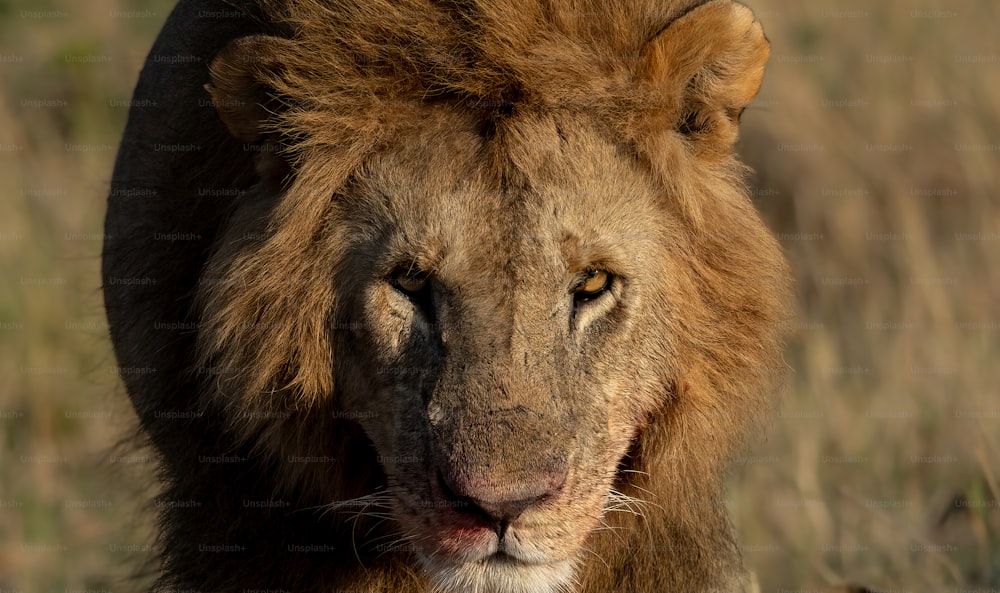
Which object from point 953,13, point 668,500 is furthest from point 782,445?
point 953,13

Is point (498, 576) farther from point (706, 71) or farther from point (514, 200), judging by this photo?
point (706, 71)

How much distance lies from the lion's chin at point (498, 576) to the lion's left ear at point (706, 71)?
112cm

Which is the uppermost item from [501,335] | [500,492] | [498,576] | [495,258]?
[495,258]

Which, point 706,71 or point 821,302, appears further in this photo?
point 821,302

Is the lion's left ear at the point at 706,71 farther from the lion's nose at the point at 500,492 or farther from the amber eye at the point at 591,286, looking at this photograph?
the lion's nose at the point at 500,492

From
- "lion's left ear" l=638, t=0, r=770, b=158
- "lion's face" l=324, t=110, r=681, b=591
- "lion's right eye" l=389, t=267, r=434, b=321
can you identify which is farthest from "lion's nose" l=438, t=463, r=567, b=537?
"lion's left ear" l=638, t=0, r=770, b=158

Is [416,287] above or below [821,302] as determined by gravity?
above

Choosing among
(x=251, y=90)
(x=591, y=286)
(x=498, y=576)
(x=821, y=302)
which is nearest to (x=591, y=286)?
(x=591, y=286)

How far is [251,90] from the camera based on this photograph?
3.45m

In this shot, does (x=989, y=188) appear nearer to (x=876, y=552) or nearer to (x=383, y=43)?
(x=876, y=552)

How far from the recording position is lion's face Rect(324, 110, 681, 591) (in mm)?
3047

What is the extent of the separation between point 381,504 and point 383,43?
113 cm

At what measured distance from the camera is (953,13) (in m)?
9.17

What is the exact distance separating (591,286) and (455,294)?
336 mm
